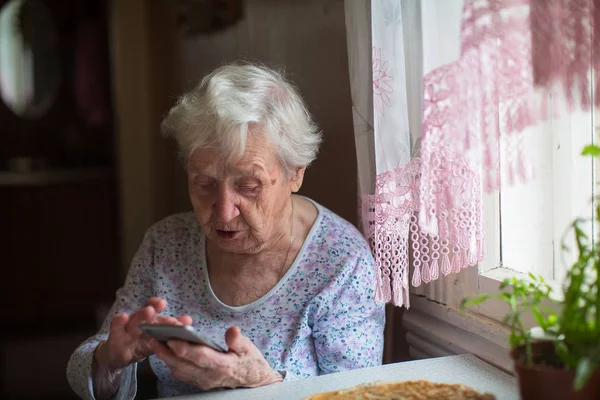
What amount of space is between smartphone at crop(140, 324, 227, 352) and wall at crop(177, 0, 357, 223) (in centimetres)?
106

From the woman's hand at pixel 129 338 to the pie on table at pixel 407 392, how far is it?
13.3 inches

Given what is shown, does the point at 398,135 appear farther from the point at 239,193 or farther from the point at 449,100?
the point at 239,193

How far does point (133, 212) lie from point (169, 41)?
1.32 metres

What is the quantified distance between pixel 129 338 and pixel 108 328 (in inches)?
11.9

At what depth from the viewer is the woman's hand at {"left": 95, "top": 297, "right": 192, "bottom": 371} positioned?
129 cm

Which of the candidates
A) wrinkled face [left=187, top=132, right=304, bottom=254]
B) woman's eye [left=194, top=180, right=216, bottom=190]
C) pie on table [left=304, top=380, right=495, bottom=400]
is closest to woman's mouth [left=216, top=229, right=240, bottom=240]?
wrinkled face [left=187, top=132, right=304, bottom=254]

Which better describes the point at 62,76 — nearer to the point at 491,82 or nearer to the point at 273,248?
the point at 273,248

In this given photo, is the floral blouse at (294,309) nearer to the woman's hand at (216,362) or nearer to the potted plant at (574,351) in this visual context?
the woman's hand at (216,362)

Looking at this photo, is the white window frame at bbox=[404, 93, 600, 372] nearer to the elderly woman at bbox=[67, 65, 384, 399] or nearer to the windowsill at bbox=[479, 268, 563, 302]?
the windowsill at bbox=[479, 268, 563, 302]

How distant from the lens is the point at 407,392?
3.88 ft

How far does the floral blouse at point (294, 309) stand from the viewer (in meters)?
1.53

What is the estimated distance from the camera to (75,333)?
4.32m

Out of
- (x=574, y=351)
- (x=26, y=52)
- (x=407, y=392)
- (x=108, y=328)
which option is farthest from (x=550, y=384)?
(x=26, y=52)

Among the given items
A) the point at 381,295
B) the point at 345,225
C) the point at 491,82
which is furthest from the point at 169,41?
the point at 491,82
